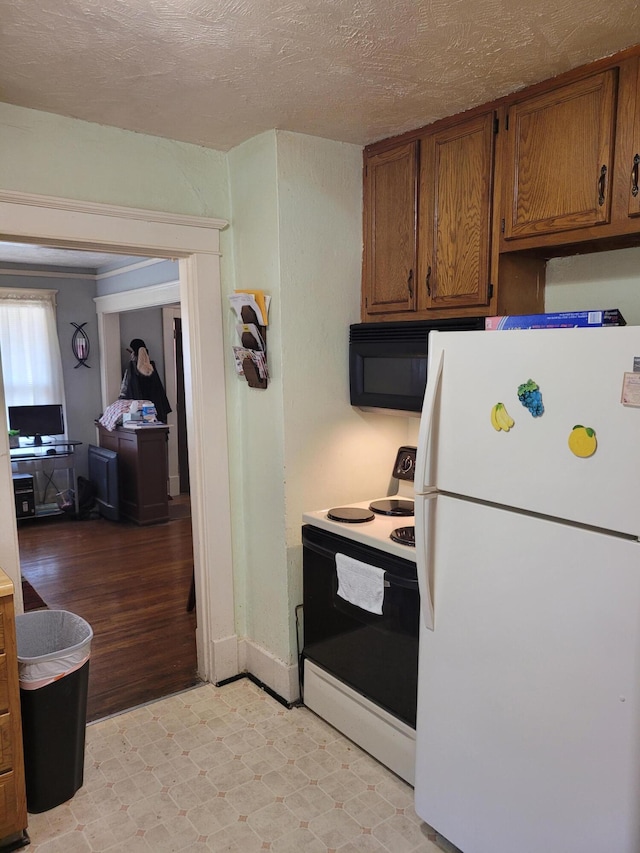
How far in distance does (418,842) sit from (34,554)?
392 cm

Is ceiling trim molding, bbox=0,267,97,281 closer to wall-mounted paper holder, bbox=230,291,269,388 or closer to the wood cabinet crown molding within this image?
wall-mounted paper holder, bbox=230,291,269,388

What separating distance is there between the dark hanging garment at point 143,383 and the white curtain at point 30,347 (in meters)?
0.70

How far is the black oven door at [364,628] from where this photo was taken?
7.12ft

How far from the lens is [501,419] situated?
170 cm

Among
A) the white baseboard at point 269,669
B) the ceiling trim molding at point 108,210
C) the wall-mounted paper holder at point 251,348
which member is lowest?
the white baseboard at point 269,669

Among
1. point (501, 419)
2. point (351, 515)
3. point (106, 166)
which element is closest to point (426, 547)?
point (501, 419)

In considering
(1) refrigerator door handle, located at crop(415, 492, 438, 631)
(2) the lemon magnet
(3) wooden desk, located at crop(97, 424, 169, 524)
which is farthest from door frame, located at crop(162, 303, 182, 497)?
(2) the lemon magnet

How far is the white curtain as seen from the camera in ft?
19.6

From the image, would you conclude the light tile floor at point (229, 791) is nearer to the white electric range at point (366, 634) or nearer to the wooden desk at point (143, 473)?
the white electric range at point (366, 634)

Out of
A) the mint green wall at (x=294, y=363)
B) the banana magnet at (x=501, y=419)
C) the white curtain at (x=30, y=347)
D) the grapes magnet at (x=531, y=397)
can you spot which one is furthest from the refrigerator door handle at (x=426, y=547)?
the white curtain at (x=30, y=347)

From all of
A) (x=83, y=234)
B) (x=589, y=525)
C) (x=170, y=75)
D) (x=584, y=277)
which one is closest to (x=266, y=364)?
(x=83, y=234)

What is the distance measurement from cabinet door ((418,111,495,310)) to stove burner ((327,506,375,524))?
88 centimetres

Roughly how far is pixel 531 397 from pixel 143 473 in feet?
15.2

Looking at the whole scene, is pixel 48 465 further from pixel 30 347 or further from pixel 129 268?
pixel 129 268
